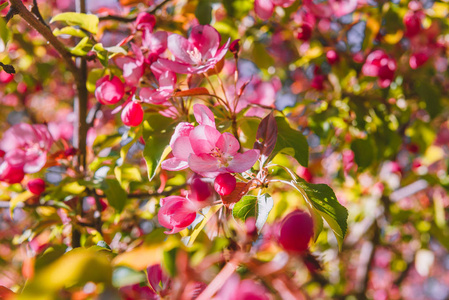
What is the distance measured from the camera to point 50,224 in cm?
118

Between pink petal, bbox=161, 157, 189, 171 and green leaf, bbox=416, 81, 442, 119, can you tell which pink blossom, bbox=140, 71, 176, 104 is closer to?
pink petal, bbox=161, 157, 189, 171

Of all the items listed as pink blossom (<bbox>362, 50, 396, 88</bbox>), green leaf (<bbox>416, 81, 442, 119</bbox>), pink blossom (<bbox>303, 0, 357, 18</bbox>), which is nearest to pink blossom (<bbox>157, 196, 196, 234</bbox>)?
pink blossom (<bbox>362, 50, 396, 88</bbox>)

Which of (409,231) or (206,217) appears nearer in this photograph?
(206,217)

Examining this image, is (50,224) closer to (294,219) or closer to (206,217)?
(206,217)

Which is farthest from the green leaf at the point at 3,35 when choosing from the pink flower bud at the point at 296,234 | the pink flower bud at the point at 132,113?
the pink flower bud at the point at 296,234

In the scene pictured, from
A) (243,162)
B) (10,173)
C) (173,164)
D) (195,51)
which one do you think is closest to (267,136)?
(243,162)

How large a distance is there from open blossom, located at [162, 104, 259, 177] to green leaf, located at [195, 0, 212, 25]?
59 centimetres

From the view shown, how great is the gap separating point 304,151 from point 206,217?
0.93ft

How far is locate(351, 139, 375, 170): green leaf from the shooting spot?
1.31 m

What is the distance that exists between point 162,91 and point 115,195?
1.30 ft

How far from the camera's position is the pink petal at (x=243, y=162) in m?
0.73

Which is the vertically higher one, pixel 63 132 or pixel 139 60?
pixel 139 60

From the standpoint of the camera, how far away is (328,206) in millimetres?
728

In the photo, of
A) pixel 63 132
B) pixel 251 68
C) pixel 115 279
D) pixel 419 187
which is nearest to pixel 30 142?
pixel 63 132
